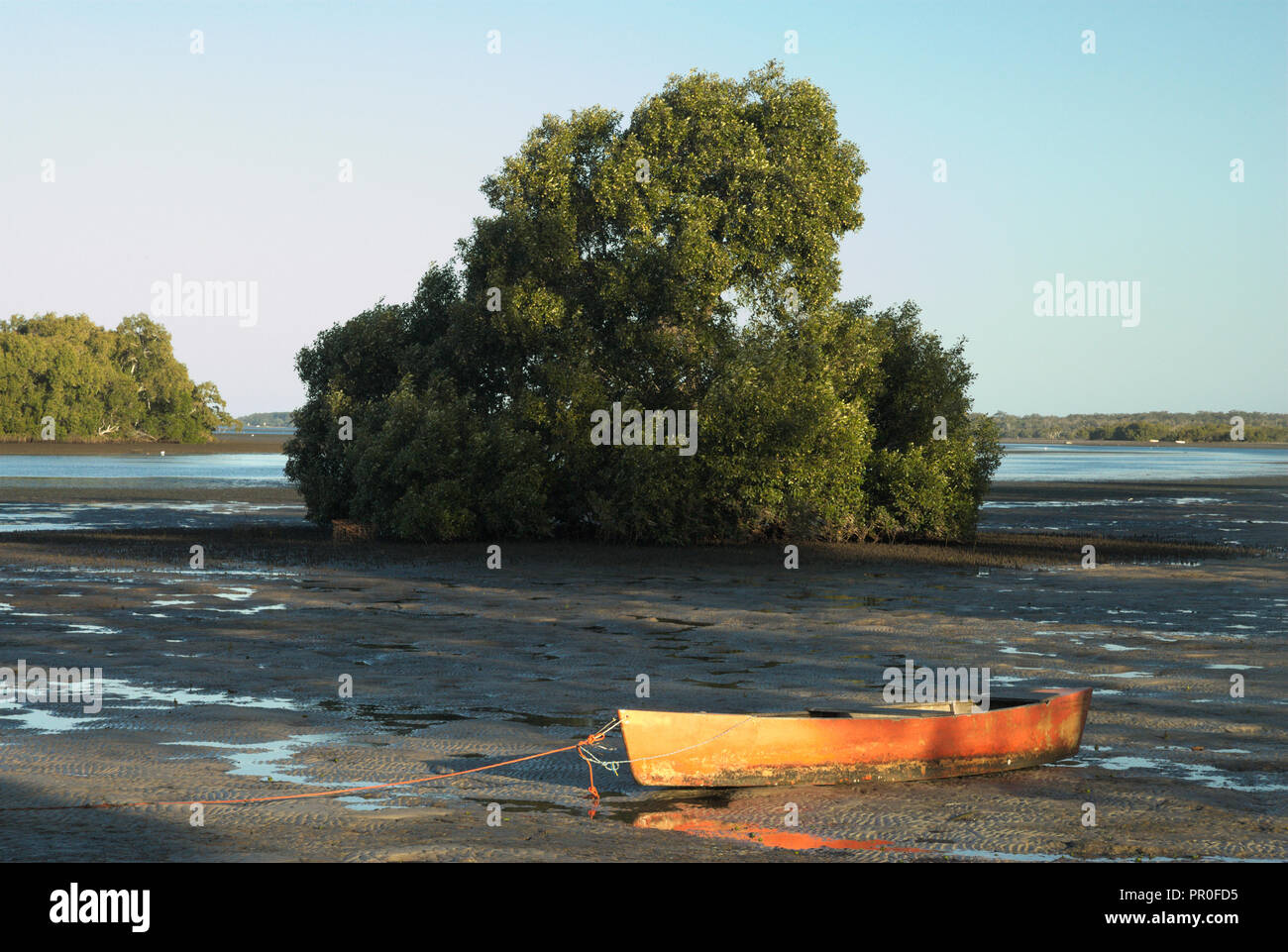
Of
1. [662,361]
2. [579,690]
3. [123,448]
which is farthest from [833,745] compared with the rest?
[123,448]

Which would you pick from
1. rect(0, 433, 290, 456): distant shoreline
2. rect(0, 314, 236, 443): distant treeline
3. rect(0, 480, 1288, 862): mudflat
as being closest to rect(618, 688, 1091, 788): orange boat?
rect(0, 480, 1288, 862): mudflat

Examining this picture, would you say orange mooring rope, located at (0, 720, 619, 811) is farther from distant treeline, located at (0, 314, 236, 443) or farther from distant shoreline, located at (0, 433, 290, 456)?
distant treeline, located at (0, 314, 236, 443)

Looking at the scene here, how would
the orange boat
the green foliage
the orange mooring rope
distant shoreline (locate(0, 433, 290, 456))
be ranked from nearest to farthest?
the orange mooring rope
the orange boat
the green foliage
distant shoreline (locate(0, 433, 290, 456))

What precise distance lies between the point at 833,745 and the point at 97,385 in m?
155

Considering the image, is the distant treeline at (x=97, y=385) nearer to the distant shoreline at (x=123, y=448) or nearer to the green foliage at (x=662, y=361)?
the distant shoreline at (x=123, y=448)

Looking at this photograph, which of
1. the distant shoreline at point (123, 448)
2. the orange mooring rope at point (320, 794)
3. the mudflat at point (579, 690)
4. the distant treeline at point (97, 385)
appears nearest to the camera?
the mudflat at point (579, 690)

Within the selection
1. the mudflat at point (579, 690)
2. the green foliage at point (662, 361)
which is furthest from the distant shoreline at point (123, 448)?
the mudflat at point (579, 690)

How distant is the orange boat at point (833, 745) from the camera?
10984mm

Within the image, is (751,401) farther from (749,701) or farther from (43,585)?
(749,701)

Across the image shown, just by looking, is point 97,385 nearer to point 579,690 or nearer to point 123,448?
point 123,448

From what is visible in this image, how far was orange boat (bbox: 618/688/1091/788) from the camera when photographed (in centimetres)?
1098

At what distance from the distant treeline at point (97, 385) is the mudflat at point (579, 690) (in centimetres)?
12393

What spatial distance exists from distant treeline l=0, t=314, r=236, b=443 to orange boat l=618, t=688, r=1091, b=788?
139 meters

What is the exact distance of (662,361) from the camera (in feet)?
130
